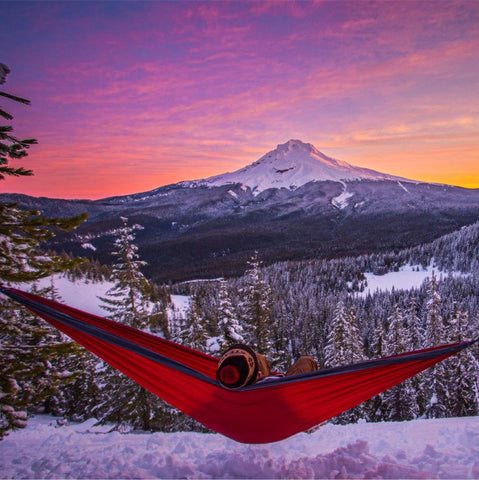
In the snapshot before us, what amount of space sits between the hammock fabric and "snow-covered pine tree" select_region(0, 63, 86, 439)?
1.19m

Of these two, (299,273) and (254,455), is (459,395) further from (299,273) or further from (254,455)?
(299,273)

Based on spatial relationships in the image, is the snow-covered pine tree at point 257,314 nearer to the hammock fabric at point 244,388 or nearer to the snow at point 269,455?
the snow at point 269,455

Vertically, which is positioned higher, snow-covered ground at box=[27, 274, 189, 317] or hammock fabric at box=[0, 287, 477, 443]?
hammock fabric at box=[0, 287, 477, 443]

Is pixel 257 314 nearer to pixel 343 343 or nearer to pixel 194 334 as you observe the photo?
pixel 194 334

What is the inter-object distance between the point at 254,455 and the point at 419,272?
5059 inches

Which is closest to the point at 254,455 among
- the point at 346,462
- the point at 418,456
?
the point at 346,462

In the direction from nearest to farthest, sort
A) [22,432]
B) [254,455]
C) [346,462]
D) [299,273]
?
[346,462] → [254,455] → [22,432] → [299,273]

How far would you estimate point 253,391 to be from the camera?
321 cm

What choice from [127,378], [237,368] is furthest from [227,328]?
[237,368]

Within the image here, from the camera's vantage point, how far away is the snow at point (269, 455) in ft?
12.5

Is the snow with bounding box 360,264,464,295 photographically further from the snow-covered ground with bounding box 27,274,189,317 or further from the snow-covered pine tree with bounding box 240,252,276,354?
the snow-covered pine tree with bounding box 240,252,276,354

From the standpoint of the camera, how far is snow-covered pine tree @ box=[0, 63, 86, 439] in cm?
471

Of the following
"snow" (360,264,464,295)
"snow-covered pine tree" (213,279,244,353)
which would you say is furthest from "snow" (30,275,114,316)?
"snow" (360,264,464,295)

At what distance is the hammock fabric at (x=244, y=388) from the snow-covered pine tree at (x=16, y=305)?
119 cm
